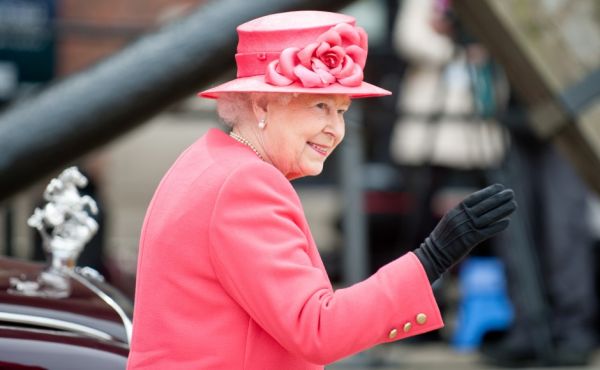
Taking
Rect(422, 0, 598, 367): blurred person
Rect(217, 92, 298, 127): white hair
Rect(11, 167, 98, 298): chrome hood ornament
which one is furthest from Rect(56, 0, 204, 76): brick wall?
Rect(217, 92, 298, 127): white hair

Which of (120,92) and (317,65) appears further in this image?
(120,92)

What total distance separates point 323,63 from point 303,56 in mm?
41

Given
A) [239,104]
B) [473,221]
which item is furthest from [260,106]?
[473,221]

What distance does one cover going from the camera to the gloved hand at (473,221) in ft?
7.58

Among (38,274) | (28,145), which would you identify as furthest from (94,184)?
(38,274)

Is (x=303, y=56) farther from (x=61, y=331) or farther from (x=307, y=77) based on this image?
(x=61, y=331)

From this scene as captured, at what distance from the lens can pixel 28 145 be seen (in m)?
3.70

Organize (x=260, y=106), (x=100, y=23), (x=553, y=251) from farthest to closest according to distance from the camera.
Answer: (x=100, y=23), (x=553, y=251), (x=260, y=106)

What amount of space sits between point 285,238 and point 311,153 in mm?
230

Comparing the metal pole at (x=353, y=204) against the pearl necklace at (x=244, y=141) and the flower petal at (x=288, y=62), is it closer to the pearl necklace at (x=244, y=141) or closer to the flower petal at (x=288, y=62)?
the pearl necklace at (x=244, y=141)

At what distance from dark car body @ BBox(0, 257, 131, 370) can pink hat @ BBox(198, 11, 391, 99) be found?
1.99 ft

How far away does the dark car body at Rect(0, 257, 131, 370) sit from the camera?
2645mm

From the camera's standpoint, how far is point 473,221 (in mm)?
2311

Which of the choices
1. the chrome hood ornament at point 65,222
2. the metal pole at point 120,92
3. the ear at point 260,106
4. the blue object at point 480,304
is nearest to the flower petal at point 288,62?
the ear at point 260,106
